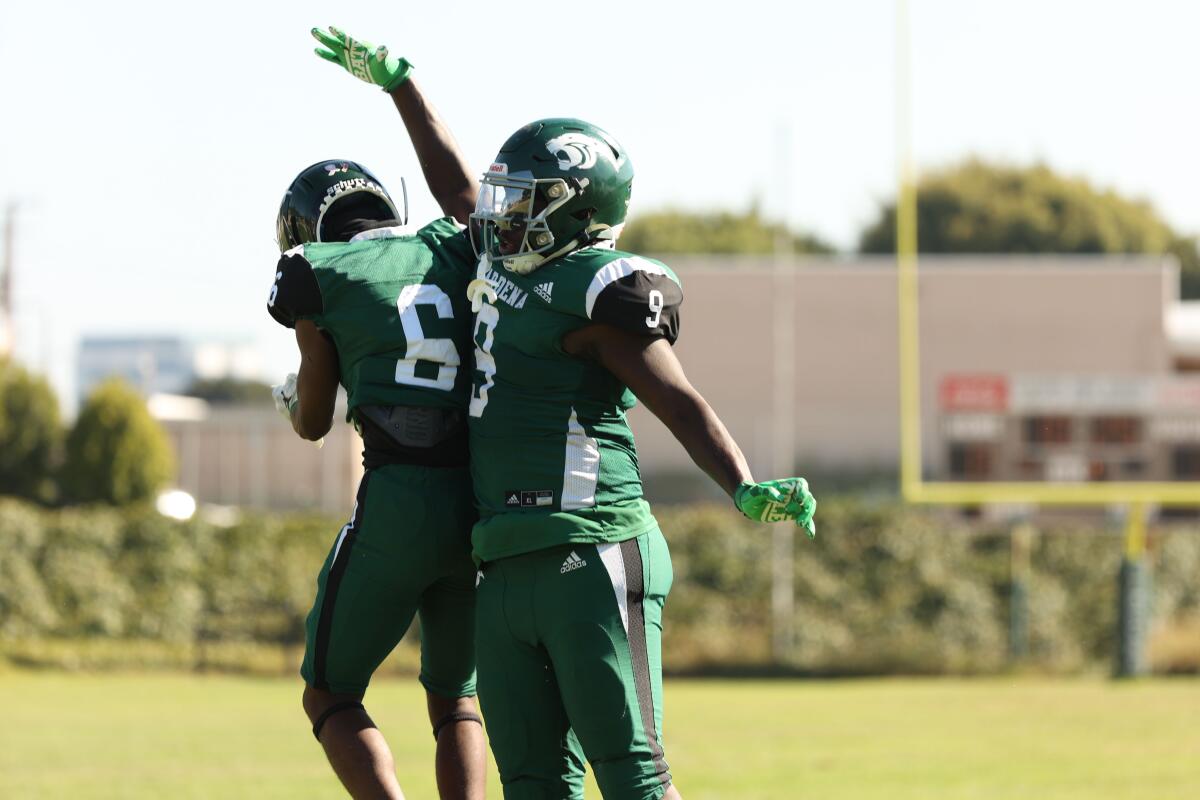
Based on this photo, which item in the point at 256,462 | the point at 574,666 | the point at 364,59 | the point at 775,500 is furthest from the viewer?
the point at 256,462

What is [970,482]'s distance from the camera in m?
15.3

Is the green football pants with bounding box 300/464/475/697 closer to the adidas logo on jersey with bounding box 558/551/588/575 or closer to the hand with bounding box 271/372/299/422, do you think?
the hand with bounding box 271/372/299/422

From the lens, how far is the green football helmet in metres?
3.59

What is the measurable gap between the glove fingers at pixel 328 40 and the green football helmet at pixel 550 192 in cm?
97

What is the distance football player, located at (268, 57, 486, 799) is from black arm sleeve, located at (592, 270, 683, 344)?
22.5 inches

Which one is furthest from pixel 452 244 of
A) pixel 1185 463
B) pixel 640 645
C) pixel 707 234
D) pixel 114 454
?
pixel 707 234

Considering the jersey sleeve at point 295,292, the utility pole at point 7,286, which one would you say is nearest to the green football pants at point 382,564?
the jersey sleeve at point 295,292

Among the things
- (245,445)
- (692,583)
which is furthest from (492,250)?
(245,445)

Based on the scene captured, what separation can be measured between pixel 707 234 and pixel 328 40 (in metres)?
49.1

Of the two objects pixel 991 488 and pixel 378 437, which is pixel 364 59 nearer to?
pixel 378 437

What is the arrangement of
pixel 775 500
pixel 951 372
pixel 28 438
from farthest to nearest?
pixel 28 438, pixel 951 372, pixel 775 500

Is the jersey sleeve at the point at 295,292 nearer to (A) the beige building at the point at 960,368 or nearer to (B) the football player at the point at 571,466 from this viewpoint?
(B) the football player at the point at 571,466

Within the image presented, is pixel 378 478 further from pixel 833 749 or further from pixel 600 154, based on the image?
pixel 833 749

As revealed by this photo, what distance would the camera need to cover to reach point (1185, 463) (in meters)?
15.1
